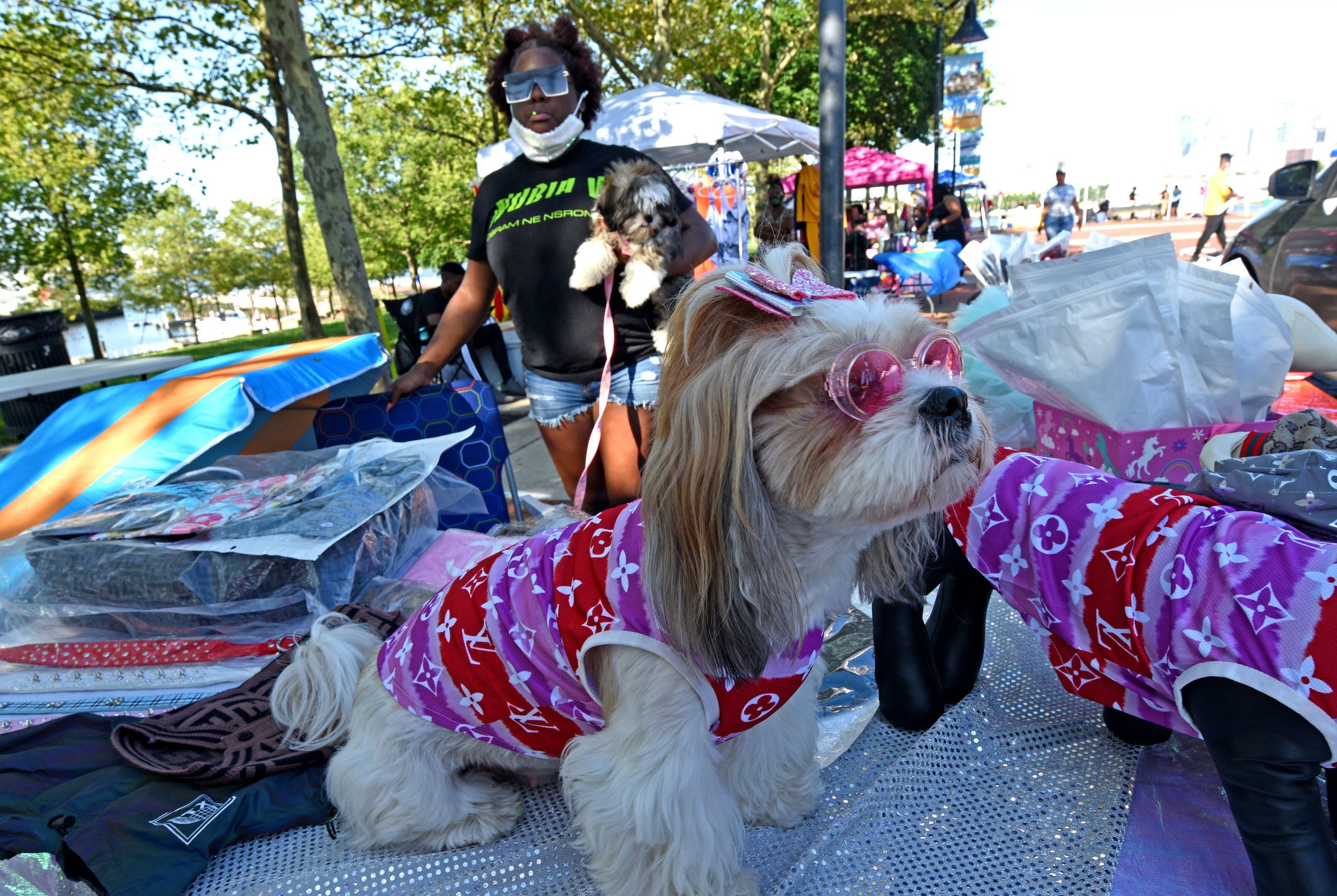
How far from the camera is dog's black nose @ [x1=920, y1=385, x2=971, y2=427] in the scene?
116 cm

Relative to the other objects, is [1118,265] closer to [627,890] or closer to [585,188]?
[585,188]

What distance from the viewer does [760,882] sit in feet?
5.38

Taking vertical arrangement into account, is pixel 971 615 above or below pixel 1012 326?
below

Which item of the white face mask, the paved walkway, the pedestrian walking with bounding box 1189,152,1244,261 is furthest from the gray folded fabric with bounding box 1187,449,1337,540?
the paved walkway

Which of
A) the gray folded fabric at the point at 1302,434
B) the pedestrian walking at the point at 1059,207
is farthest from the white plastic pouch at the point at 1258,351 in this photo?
the pedestrian walking at the point at 1059,207

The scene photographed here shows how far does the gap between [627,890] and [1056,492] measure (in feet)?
4.02

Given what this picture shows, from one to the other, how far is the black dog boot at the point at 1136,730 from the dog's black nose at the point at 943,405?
3.68ft

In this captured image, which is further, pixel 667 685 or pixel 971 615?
pixel 971 615

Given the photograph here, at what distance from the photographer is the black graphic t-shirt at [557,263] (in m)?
2.79

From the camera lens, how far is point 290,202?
13914 millimetres

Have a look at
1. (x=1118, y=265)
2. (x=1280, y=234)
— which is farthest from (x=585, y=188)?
(x=1280, y=234)

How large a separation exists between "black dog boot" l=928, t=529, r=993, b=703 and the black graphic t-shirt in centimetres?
139

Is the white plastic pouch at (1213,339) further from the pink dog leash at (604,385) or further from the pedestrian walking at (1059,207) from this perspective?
the pedestrian walking at (1059,207)

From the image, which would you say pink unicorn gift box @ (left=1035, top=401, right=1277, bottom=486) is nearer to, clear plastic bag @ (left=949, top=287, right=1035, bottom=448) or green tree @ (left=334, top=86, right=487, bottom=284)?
clear plastic bag @ (left=949, top=287, right=1035, bottom=448)
